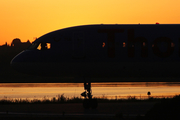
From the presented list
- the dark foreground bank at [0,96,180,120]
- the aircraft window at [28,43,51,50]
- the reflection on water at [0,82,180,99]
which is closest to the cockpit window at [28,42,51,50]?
the aircraft window at [28,43,51,50]

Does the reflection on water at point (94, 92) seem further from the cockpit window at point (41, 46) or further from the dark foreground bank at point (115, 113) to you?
the cockpit window at point (41, 46)

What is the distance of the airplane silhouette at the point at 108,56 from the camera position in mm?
25156

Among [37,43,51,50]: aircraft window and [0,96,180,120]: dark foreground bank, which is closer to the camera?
[0,96,180,120]: dark foreground bank

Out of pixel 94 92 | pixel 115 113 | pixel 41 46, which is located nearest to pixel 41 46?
pixel 41 46

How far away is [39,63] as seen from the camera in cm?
2531

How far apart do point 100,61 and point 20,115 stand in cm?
689

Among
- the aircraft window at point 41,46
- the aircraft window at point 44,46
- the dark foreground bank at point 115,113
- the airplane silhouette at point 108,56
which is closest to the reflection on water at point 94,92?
the dark foreground bank at point 115,113

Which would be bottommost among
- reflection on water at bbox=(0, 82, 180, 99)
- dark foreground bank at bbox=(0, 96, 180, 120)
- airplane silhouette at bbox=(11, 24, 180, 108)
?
dark foreground bank at bbox=(0, 96, 180, 120)

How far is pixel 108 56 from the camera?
25.2 m

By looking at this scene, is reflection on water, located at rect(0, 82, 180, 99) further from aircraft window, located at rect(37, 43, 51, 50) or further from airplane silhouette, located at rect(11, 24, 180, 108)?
aircraft window, located at rect(37, 43, 51, 50)

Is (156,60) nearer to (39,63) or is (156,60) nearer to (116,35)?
(116,35)

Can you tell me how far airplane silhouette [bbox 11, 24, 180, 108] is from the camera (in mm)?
25156

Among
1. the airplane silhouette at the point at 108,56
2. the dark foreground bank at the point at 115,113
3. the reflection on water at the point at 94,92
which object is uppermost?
the airplane silhouette at the point at 108,56

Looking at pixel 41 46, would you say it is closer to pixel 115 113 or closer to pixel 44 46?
pixel 44 46
